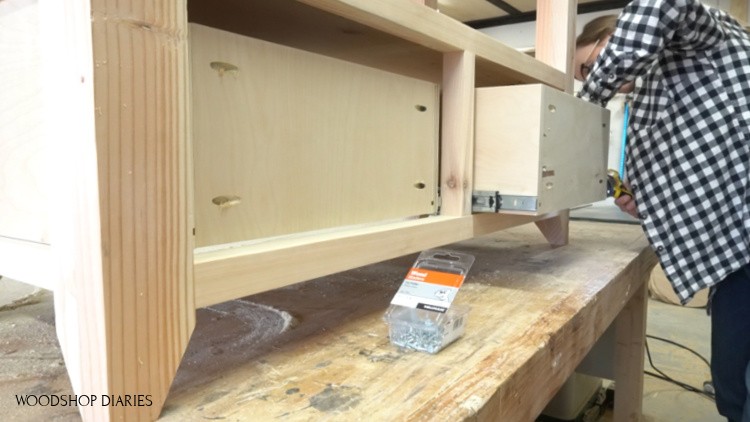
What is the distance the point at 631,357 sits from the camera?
126cm

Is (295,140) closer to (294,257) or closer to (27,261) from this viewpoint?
(294,257)

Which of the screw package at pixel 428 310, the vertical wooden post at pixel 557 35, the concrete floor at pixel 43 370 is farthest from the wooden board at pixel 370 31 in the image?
the concrete floor at pixel 43 370

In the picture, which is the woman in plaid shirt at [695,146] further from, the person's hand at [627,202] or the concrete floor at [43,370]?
the concrete floor at [43,370]

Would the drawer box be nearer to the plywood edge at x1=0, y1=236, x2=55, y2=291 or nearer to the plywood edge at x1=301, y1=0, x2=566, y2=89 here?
the plywood edge at x1=301, y1=0, x2=566, y2=89

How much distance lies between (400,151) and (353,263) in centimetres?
21

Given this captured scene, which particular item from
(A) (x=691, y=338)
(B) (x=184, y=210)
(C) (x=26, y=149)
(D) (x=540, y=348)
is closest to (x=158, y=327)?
(B) (x=184, y=210)

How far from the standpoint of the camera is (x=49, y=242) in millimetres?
396

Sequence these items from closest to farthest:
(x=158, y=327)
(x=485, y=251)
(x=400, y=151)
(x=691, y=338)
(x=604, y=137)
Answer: (x=158, y=327) < (x=400, y=151) < (x=604, y=137) < (x=485, y=251) < (x=691, y=338)

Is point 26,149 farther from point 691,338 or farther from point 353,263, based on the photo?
point 691,338

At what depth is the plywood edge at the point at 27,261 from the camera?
0.39 m

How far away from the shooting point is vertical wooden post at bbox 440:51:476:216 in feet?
2.18

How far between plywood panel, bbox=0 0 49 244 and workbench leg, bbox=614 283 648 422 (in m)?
1.27

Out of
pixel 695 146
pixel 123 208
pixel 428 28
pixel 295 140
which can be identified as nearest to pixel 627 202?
pixel 695 146

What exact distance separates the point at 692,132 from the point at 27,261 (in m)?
0.99
